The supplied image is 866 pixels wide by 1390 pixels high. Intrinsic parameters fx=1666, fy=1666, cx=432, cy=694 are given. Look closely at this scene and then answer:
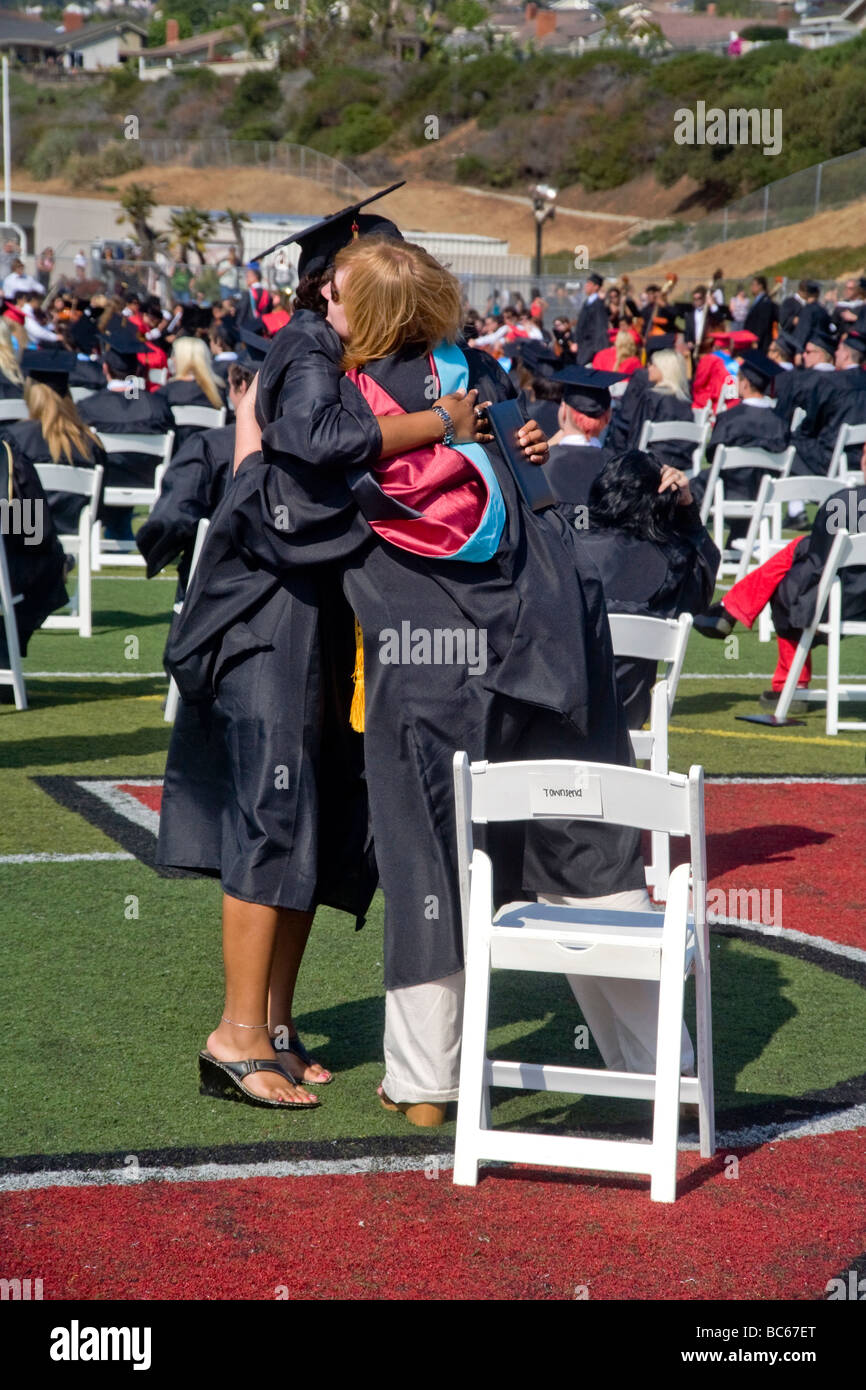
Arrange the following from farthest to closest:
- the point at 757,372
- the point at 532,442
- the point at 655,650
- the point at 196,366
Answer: the point at 196,366, the point at 757,372, the point at 655,650, the point at 532,442

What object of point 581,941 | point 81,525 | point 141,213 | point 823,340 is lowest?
point 141,213

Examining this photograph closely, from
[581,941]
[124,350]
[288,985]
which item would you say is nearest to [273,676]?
[288,985]

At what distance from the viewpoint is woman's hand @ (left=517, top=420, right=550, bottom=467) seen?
386 centimetres

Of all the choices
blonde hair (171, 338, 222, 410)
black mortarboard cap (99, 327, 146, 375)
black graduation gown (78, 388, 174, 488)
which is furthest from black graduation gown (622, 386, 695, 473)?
black mortarboard cap (99, 327, 146, 375)

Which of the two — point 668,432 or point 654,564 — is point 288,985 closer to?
point 654,564

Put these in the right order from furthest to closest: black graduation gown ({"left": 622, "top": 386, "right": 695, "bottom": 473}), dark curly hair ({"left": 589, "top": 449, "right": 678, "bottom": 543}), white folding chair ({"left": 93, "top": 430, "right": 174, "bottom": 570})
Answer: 1. black graduation gown ({"left": 622, "top": 386, "right": 695, "bottom": 473})
2. white folding chair ({"left": 93, "top": 430, "right": 174, "bottom": 570})
3. dark curly hair ({"left": 589, "top": 449, "right": 678, "bottom": 543})

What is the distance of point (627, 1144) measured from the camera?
3.54 metres

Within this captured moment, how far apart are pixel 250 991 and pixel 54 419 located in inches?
328

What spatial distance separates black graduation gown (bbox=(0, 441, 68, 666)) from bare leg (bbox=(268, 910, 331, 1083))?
535 centimetres

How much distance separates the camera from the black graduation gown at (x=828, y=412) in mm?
17062

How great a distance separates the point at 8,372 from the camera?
Result: 466 inches

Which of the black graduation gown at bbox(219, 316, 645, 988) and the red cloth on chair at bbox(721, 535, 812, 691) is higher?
the black graduation gown at bbox(219, 316, 645, 988)

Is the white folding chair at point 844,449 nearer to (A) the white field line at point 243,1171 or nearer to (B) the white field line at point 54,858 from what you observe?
(B) the white field line at point 54,858

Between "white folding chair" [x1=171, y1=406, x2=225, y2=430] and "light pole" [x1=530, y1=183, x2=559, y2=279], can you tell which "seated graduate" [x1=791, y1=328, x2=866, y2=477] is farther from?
"light pole" [x1=530, y1=183, x2=559, y2=279]
